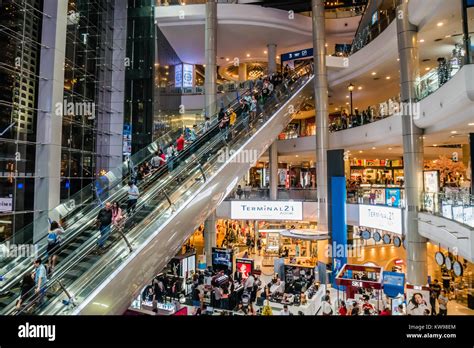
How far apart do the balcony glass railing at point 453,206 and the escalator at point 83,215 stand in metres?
7.60

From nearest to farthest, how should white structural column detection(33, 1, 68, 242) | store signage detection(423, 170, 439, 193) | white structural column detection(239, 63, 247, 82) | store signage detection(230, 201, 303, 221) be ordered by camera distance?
white structural column detection(33, 1, 68, 242)
store signage detection(423, 170, 439, 193)
store signage detection(230, 201, 303, 221)
white structural column detection(239, 63, 247, 82)

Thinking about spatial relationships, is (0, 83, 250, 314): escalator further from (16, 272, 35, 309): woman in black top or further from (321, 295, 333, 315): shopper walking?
(321, 295, 333, 315): shopper walking

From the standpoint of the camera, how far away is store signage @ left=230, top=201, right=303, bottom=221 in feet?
53.1

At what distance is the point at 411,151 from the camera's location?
40.3ft

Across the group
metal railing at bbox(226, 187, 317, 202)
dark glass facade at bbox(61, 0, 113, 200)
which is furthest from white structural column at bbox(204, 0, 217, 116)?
metal railing at bbox(226, 187, 317, 202)

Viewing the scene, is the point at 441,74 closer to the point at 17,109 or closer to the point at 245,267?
the point at 245,267

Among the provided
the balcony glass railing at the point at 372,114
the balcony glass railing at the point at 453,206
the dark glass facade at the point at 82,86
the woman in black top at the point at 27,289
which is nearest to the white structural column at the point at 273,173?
the balcony glass railing at the point at 372,114

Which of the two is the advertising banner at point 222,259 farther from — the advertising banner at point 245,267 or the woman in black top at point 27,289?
the woman in black top at point 27,289

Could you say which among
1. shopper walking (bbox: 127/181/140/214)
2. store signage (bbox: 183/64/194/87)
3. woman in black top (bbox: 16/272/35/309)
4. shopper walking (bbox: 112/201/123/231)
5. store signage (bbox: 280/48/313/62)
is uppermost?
store signage (bbox: 183/64/194/87)

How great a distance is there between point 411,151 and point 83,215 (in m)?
11.4

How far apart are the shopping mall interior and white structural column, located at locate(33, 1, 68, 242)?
0.05 metres

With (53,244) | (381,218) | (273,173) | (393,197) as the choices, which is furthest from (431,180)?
(53,244)
